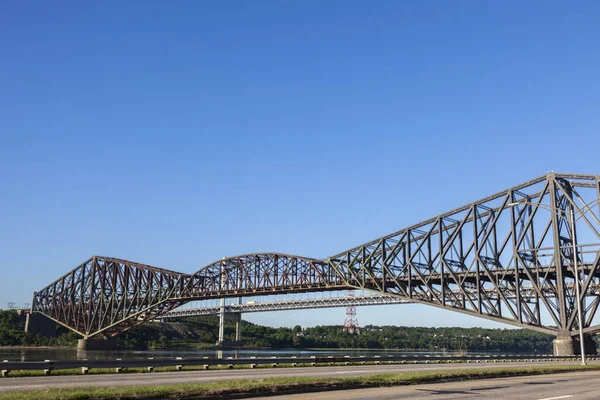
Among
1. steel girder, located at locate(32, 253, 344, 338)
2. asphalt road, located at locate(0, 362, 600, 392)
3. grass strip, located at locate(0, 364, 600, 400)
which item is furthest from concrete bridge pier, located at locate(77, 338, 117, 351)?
grass strip, located at locate(0, 364, 600, 400)

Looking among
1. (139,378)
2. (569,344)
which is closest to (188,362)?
(139,378)

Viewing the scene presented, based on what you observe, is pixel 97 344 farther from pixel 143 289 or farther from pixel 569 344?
pixel 569 344

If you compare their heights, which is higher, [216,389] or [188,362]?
[216,389]

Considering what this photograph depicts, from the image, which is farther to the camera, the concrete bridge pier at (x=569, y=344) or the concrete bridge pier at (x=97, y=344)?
the concrete bridge pier at (x=97, y=344)

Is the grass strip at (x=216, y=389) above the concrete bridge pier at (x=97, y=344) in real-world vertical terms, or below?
above

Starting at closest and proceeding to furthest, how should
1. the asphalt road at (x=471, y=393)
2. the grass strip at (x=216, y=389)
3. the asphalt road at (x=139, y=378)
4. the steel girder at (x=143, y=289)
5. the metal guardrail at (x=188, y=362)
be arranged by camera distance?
the grass strip at (x=216, y=389), the asphalt road at (x=471, y=393), the asphalt road at (x=139, y=378), the metal guardrail at (x=188, y=362), the steel girder at (x=143, y=289)

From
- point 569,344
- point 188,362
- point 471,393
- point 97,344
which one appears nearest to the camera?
point 471,393

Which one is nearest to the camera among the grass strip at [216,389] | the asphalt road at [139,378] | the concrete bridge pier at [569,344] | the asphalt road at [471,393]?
the grass strip at [216,389]

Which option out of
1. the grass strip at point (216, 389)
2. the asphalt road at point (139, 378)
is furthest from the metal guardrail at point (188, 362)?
the grass strip at point (216, 389)

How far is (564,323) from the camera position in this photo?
241ft

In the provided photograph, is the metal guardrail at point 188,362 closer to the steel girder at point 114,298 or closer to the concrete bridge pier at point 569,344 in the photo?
the concrete bridge pier at point 569,344

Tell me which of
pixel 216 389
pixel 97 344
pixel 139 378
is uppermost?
pixel 216 389

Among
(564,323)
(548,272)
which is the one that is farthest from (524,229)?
(564,323)

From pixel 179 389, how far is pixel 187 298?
136 m
